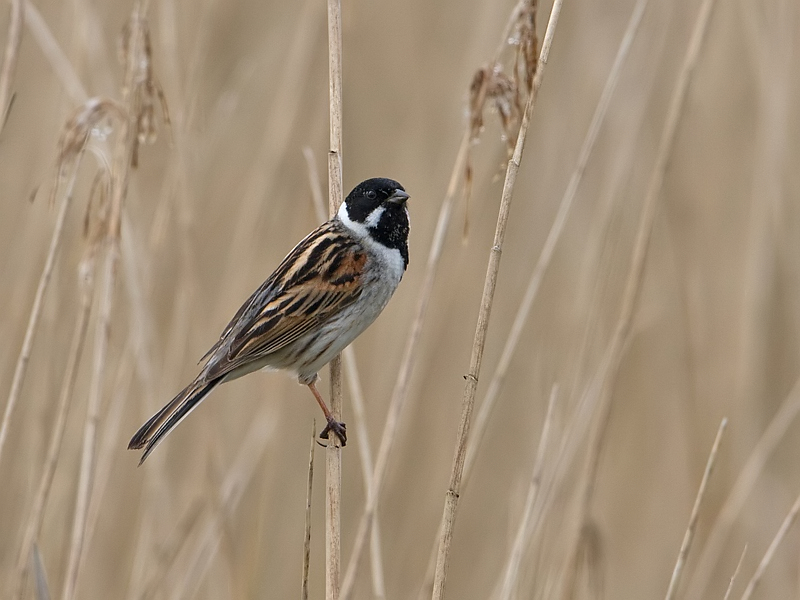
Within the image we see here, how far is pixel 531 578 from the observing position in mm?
2828

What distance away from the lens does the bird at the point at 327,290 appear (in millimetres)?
3061

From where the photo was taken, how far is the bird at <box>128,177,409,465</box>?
3.06 meters

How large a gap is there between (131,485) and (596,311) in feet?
6.34

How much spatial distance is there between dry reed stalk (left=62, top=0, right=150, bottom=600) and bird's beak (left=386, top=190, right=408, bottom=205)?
846 millimetres

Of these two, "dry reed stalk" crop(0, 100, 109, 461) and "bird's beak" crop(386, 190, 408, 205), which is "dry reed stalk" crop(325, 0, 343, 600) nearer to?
"bird's beak" crop(386, 190, 408, 205)

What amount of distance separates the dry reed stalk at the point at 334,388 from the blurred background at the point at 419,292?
671 millimetres

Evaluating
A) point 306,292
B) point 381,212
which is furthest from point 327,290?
point 381,212

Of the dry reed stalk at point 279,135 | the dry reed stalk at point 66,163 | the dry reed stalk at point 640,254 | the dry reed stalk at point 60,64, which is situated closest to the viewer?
the dry reed stalk at point 66,163

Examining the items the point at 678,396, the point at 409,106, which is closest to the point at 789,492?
the point at 678,396

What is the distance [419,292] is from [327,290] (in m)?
0.64

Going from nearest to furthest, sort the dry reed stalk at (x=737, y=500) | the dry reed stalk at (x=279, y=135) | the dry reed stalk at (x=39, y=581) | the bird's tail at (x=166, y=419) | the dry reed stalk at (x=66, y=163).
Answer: the dry reed stalk at (x=39, y=581)
the dry reed stalk at (x=66, y=163)
the bird's tail at (x=166, y=419)
the dry reed stalk at (x=737, y=500)
the dry reed stalk at (x=279, y=135)

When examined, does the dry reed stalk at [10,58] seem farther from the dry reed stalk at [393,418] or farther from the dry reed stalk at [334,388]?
the dry reed stalk at [393,418]

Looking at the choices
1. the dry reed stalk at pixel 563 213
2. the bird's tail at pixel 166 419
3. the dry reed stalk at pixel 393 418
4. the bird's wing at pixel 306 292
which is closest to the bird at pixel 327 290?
the bird's wing at pixel 306 292

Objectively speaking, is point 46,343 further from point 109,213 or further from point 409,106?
point 409,106
